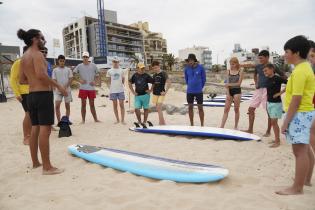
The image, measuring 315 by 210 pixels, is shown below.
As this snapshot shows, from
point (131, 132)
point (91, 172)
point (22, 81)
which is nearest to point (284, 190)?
point (91, 172)

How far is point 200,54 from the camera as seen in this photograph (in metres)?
105

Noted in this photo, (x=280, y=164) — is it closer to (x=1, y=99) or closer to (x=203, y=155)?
(x=203, y=155)

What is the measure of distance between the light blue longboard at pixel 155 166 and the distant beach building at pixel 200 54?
101 metres

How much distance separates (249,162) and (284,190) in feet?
3.56

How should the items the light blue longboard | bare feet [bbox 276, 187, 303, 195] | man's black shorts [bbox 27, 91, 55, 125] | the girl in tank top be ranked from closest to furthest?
bare feet [bbox 276, 187, 303, 195], the light blue longboard, man's black shorts [bbox 27, 91, 55, 125], the girl in tank top

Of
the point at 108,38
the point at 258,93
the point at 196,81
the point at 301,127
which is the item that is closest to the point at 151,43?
the point at 108,38

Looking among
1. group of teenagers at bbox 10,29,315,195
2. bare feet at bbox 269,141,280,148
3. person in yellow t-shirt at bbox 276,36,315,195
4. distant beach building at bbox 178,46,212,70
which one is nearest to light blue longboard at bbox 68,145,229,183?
group of teenagers at bbox 10,29,315,195

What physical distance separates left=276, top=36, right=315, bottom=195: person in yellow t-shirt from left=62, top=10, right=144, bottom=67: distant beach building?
6211 centimetres

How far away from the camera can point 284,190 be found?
9.34 ft

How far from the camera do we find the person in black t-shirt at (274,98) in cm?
473

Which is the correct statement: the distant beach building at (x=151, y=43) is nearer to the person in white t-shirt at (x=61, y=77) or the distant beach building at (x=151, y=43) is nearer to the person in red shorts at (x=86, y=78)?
the person in red shorts at (x=86, y=78)

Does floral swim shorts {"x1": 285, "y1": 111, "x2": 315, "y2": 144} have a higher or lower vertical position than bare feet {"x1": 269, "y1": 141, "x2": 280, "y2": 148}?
higher

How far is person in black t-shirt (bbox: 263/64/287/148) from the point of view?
15.5 ft

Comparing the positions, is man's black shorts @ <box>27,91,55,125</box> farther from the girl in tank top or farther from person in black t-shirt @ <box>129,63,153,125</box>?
the girl in tank top
